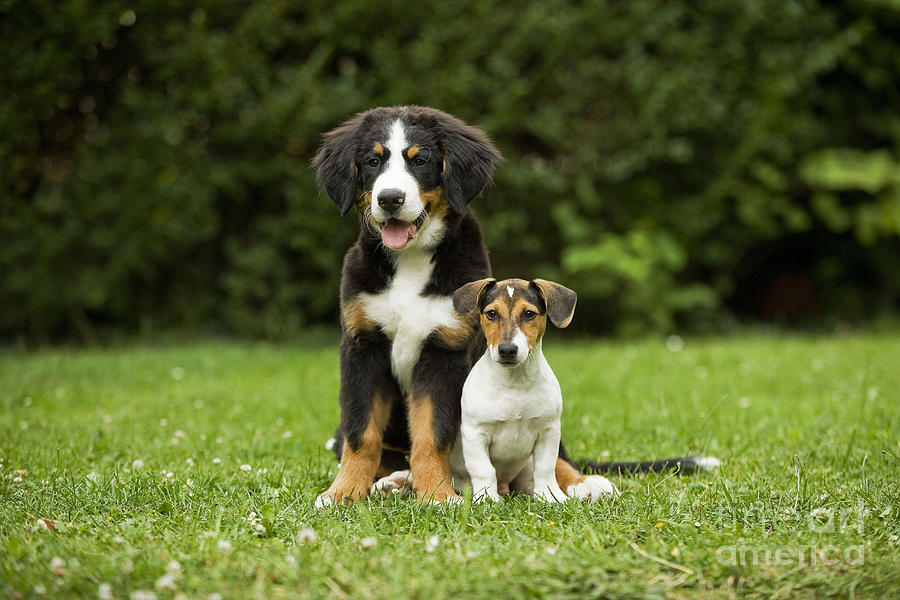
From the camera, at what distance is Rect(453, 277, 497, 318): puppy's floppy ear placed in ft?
11.5

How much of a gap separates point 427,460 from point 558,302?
0.86m

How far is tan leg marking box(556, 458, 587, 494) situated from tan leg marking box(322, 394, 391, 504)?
0.80m

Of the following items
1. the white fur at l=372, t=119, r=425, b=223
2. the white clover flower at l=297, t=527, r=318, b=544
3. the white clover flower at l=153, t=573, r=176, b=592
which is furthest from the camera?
the white fur at l=372, t=119, r=425, b=223

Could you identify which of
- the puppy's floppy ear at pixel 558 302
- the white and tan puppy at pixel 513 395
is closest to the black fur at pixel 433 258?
the white and tan puppy at pixel 513 395

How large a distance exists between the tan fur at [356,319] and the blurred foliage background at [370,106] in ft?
15.9

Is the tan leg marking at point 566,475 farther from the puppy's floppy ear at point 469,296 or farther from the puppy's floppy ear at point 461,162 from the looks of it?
the puppy's floppy ear at point 461,162

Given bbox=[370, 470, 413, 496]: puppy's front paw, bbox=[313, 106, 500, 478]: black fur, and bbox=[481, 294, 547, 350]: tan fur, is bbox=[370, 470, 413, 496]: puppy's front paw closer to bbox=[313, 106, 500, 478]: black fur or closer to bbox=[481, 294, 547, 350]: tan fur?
bbox=[313, 106, 500, 478]: black fur

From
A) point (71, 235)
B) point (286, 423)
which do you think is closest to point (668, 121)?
point (286, 423)

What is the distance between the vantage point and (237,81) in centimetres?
831

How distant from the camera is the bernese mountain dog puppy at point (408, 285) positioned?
3662mm

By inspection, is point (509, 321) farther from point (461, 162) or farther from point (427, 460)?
point (461, 162)

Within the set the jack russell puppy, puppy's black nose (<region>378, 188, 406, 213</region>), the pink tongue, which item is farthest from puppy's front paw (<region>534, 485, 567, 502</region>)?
puppy's black nose (<region>378, 188, 406, 213</region>)

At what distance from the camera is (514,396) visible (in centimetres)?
352

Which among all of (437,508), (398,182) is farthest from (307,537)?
(398,182)
